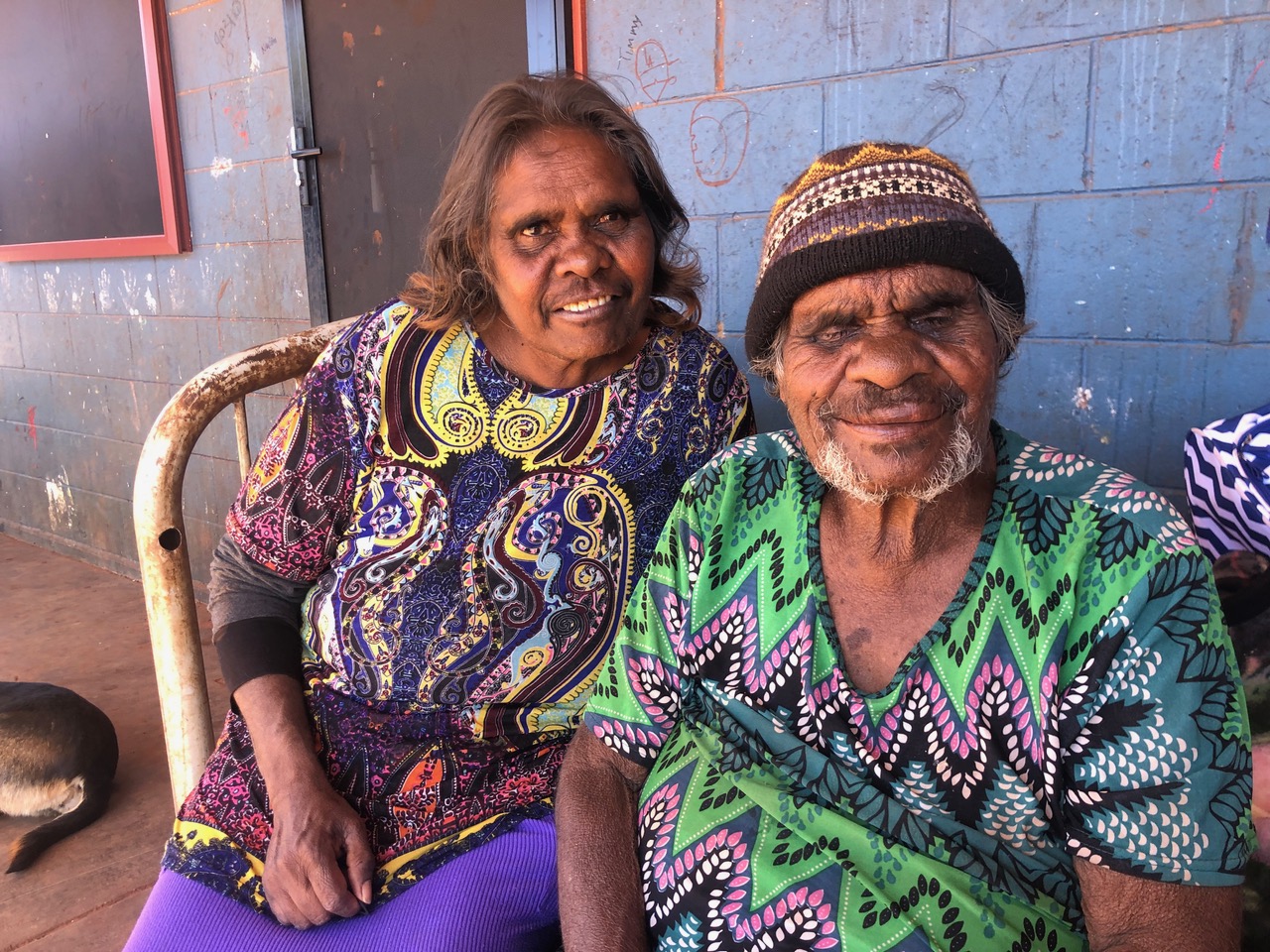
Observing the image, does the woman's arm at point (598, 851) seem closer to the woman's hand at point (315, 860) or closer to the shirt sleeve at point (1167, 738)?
the woman's hand at point (315, 860)

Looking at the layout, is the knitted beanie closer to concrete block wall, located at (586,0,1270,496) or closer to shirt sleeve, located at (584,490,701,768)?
shirt sleeve, located at (584,490,701,768)

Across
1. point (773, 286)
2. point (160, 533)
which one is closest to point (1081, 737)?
point (773, 286)

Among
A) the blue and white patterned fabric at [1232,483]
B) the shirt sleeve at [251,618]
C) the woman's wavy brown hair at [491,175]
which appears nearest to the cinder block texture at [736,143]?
the woman's wavy brown hair at [491,175]

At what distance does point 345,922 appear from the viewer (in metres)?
1.50

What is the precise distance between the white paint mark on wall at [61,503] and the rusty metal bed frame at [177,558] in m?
4.29

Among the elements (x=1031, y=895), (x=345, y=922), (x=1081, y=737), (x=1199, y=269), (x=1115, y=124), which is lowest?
(x=345, y=922)

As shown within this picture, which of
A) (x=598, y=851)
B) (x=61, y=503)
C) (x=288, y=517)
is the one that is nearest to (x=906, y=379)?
(x=598, y=851)

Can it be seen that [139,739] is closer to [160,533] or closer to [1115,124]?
[160,533]

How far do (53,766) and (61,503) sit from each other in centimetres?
317

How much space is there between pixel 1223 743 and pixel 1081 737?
145 mm

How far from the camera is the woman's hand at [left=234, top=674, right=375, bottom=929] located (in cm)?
149

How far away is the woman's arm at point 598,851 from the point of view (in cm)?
135

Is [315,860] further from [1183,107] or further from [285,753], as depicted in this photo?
[1183,107]

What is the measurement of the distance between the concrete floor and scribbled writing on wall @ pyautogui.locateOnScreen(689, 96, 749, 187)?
254cm
